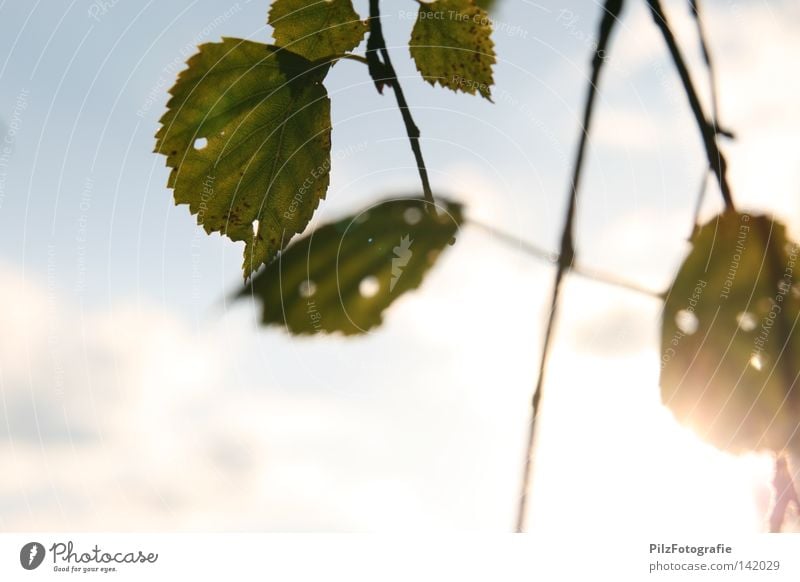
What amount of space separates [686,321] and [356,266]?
284 mm

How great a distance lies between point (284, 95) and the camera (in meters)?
0.48

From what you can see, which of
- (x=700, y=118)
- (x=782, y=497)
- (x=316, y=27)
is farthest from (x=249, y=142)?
(x=782, y=497)

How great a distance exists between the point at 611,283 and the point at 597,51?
191 millimetres

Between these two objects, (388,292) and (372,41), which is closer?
(372,41)

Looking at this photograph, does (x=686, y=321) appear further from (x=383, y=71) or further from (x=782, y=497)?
(x=383, y=71)

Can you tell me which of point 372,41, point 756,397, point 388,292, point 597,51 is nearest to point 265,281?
point 388,292

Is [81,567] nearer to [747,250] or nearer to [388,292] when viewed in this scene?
[388,292]

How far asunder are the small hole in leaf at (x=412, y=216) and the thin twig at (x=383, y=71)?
87mm

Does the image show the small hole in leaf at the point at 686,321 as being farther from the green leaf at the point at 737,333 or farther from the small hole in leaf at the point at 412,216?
the small hole in leaf at the point at 412,216

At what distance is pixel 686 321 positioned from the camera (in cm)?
54

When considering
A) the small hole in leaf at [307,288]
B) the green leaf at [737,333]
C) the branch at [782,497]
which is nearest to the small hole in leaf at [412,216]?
the small hole in leaf at [307,288]

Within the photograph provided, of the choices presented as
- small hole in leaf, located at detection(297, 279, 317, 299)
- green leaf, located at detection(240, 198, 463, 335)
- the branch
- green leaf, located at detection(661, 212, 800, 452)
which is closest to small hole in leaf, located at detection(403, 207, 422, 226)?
green leaf, located at detection(240, 198, 463, 335)

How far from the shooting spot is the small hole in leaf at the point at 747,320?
587mm

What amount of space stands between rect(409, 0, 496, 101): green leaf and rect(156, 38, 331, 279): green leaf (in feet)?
0.27
